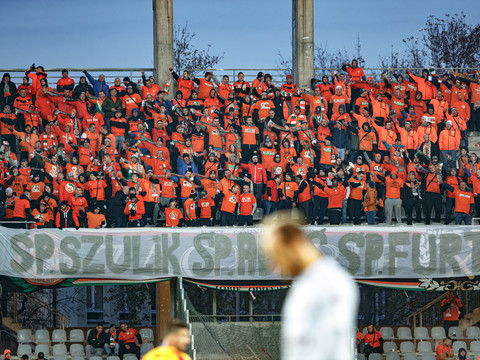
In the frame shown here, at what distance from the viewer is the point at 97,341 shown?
18.3 m

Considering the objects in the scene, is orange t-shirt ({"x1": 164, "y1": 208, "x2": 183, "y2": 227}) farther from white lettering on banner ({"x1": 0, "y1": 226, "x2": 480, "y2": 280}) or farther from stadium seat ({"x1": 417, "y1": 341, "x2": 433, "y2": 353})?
stadium seat ({"x1": 417, "y1": 341, "x2": 433, "y2": 353})

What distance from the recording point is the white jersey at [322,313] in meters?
3.04

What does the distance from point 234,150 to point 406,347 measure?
594 centimetres

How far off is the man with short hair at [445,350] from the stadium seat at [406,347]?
3.60 ft

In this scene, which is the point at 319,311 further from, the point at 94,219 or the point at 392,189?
the point at 392,189

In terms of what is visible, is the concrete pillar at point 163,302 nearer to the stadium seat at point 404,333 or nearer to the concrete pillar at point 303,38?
the stadium seat at point 404,333

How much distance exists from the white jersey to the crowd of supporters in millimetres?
15489

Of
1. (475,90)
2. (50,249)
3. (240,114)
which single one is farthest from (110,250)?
(475,90)

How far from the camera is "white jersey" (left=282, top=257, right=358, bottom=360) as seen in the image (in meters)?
3.04

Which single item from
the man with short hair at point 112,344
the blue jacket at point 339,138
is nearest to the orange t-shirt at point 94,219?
the man with short hair at point 112,344

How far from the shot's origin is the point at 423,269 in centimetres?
1836

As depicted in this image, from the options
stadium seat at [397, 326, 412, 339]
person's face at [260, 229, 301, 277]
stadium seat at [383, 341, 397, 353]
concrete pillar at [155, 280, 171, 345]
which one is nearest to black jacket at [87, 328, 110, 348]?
concrete pillar at [155, 280, 171, 345]

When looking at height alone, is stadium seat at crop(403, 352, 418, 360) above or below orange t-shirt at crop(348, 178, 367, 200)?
below

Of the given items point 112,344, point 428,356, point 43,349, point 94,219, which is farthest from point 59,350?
point 428,356
